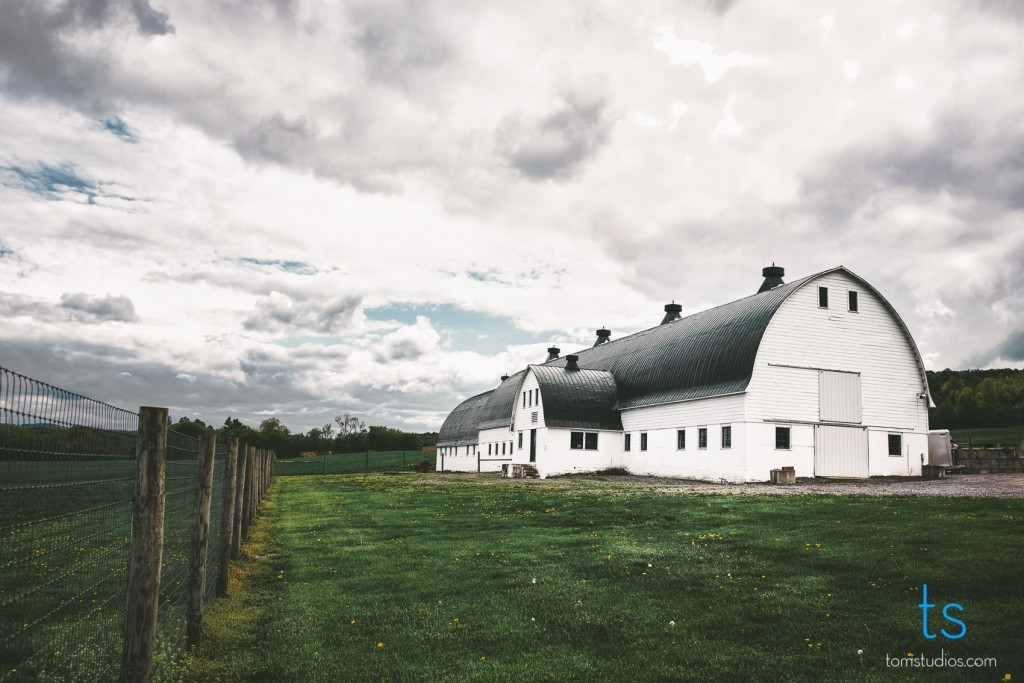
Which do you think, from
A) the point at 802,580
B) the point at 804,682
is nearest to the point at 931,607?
the point at 802,580

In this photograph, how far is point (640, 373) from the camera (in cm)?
4538

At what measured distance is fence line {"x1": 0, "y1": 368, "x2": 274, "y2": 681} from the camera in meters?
3.74

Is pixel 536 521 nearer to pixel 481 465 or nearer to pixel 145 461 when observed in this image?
pixel 145 461

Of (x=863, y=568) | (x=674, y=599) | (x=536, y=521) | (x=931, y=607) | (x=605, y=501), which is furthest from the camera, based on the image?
(x=605, y=501)

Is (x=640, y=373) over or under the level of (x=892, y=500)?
over

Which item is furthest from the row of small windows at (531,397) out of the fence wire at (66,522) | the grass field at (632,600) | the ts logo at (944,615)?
the fence wire at (66,522)

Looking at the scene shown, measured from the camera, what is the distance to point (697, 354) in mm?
39250

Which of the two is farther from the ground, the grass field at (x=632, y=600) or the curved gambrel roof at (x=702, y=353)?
the curved gambrel roof at (x=702, y=353)

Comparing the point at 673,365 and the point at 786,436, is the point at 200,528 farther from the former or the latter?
the point at 673,365

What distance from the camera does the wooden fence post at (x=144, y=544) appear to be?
219 inches

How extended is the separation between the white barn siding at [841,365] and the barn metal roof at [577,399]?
13193 millimetres

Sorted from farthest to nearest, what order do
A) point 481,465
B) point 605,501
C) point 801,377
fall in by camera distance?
point 481,465
point 801,377
point 605,501

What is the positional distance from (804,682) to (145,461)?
5932mm

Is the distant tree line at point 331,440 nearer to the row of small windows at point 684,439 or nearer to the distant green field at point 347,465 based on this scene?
the distant green field at point 347,465
